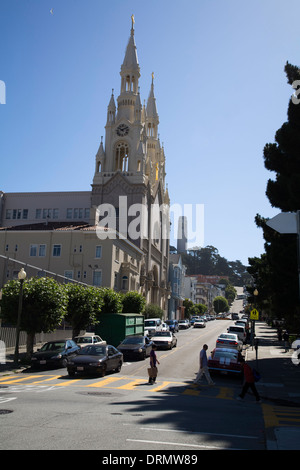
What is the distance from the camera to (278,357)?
3184 centimetres

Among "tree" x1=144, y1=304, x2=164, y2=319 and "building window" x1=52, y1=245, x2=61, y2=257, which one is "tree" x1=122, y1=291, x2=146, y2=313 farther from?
"tree" x1=144, y1=304, x2=164, y2=319

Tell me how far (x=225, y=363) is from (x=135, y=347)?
760 centimetres

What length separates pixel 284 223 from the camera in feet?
29.5

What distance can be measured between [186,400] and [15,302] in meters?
13.2

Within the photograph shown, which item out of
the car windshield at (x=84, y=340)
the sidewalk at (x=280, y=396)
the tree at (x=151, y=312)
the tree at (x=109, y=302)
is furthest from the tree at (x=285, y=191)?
the tree at (x=151, y=312)

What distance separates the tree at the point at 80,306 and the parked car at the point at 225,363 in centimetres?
1107

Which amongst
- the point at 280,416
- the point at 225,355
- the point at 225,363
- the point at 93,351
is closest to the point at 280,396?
the point at 225,363

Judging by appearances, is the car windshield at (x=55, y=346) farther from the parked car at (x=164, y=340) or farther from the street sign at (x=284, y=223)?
the street sign at (x=284, y=223)

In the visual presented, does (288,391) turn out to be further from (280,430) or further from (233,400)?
(280,430)

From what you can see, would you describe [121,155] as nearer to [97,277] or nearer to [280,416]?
[97,277]

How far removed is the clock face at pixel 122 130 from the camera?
73.8 metres

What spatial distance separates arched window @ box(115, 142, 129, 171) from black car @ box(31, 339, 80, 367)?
52169mm

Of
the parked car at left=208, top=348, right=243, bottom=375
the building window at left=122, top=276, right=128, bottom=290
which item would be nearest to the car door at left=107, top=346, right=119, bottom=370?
the parked car at left=208, top=348, right=243, bottom=375

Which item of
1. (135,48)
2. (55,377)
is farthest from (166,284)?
(55,377)
